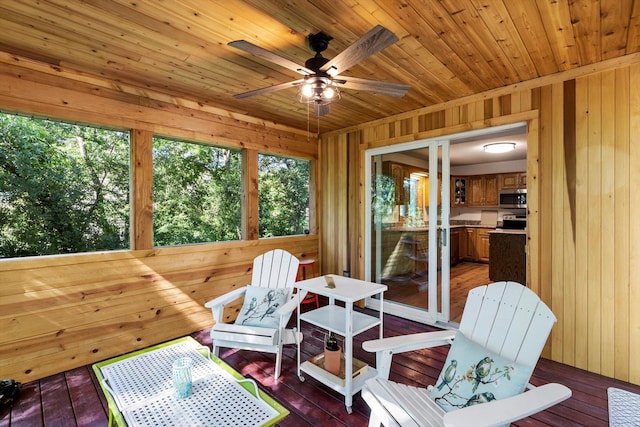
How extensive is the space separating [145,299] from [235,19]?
2.61 metres

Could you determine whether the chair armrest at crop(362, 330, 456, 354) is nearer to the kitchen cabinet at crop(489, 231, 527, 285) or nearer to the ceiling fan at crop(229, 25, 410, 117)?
the ceiling fan at crop(229, 25, 410, 117)

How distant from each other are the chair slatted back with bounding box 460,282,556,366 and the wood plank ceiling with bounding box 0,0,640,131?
5.59 ft

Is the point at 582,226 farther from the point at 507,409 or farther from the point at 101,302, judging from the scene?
the point at 101,302

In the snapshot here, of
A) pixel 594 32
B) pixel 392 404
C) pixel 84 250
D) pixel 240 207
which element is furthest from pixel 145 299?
pixel 594 32

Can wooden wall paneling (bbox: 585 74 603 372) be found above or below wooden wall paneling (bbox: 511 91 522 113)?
below

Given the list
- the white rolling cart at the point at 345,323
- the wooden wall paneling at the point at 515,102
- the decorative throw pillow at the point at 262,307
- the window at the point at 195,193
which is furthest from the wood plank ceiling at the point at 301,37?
the decorative throw pillow at the point at 262,307

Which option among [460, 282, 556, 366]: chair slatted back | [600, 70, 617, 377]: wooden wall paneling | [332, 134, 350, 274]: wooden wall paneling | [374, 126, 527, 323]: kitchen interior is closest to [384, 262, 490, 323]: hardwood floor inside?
[374, 126, 527, 323]: kitchen interior

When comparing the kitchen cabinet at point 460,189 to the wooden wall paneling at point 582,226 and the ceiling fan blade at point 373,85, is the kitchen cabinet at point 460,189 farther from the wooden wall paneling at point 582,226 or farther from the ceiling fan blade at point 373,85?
the ceiling fan blade at point 373,85

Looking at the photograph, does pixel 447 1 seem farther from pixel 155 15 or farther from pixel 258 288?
pixel 258 288

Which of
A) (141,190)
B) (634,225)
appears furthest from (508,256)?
(141,190)

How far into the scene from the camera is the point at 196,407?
149 centimetres

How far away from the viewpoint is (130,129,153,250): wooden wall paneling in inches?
117

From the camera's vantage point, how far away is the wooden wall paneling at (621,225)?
8.00 ft

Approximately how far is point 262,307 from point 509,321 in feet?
6.13
